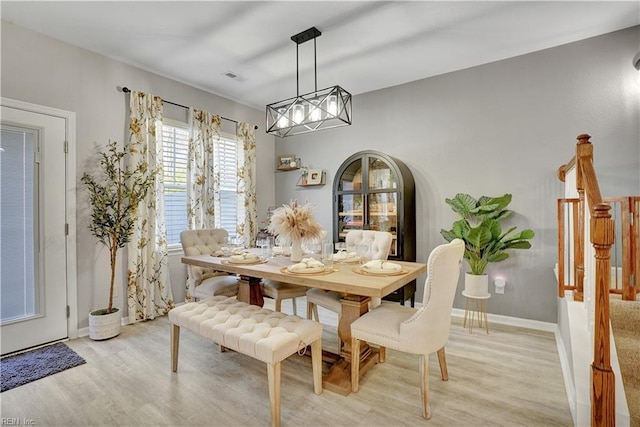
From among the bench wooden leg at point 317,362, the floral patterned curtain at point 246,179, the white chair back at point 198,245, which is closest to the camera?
the bench wooden leg at point 317,362

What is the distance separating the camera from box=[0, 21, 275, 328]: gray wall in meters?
2.71

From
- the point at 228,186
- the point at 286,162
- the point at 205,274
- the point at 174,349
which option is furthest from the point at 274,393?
the point at 286,162

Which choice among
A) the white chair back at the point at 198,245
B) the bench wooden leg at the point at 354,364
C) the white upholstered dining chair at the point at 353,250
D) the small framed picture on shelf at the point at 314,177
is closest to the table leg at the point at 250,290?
the white upholstered dining chair at the point at 353,250

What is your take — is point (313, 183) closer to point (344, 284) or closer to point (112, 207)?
point (112, 207)

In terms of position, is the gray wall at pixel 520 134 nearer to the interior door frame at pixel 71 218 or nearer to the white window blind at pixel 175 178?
the white window blind at pixel 175 178

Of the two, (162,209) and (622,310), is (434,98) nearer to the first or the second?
(622,310)

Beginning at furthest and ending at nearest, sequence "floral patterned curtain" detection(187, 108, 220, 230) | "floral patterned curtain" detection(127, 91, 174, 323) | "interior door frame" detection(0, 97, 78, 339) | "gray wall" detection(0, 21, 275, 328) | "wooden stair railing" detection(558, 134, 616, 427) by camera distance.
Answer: "floral patterned curtain" detection(187, 108, 220, 230)
"floral patterned curtain" detection(127, 91, 174, 323)
"interior door frame" detection(0, 97, 78, 339)
"gray wall" detection(0, 21, 275, 328)
"wooden stair railing" detection(558, 134, 616, 427)

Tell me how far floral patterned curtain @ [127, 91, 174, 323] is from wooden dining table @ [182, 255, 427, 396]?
1002 millimetres

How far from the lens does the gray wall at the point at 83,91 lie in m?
2.71

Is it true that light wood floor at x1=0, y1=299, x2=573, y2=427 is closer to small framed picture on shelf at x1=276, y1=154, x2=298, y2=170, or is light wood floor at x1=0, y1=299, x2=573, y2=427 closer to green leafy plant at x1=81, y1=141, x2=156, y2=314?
green leafy plant at x1=81, y1=141, x2=156, y2=314

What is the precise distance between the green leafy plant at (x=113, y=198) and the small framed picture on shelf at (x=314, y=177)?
7.06ft

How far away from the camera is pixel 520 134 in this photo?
3301 mm

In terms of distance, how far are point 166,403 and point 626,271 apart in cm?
341

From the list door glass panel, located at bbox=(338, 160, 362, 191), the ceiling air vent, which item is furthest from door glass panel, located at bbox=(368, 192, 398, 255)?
the ceiling air vent
